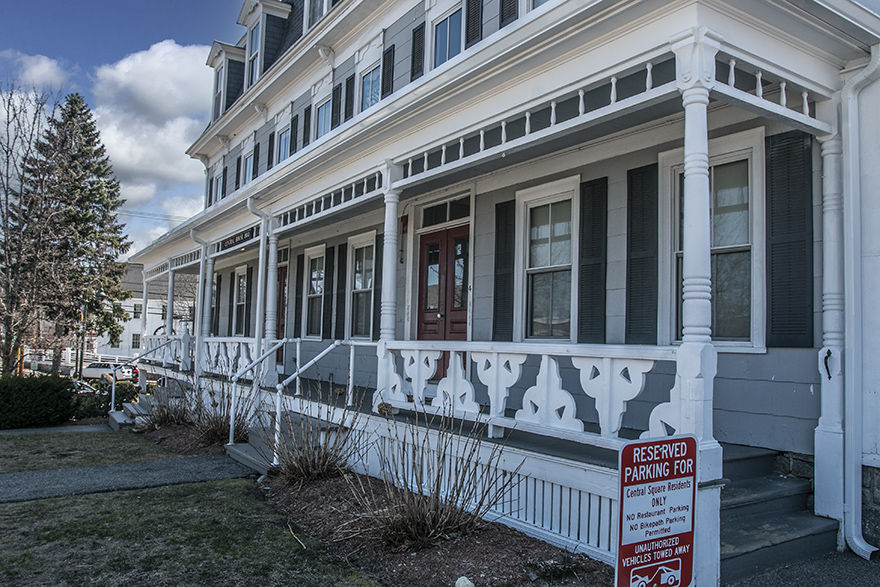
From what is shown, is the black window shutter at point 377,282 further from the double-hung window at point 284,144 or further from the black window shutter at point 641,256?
the black window shutter at point 641,256

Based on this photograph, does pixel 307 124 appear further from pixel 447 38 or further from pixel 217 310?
pixel 217 310

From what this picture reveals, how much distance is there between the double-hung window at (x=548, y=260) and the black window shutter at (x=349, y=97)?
4.69 meters

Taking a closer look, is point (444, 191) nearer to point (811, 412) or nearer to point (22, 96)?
point (811, 412)

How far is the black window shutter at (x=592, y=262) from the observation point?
609cm

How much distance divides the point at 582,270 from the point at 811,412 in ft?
7.77

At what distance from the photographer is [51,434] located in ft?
32.8

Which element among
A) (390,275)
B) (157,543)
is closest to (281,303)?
(390,275)

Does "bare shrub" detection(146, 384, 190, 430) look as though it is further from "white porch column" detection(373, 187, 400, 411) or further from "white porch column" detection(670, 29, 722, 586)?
"white porch column" detection(670, 29, 722, 586)

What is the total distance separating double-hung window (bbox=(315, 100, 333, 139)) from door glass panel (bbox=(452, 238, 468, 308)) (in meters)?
4.54

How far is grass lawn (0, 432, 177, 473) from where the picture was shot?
753 cm

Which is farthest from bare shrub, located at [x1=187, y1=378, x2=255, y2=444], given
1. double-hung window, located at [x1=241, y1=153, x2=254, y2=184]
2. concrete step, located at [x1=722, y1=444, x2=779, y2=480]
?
double-hung window, located at [x1=241, y1=153, x2=254, y2=184]

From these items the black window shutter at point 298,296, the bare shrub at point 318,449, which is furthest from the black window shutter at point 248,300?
the bare shrub at point 318,449

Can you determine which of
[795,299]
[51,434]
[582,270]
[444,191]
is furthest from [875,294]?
[51,434]

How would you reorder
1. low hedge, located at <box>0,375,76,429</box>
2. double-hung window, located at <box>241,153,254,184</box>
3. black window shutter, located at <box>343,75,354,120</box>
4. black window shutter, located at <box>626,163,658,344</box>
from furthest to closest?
double-hung window, located at <box>241,153,254,184</box> < low hedge, located at <box>0,375,76,429</box> < black window shutter, located at <box>343,75,354,120</box> < black window shutter, located at <box>626,163,658,344</box>
